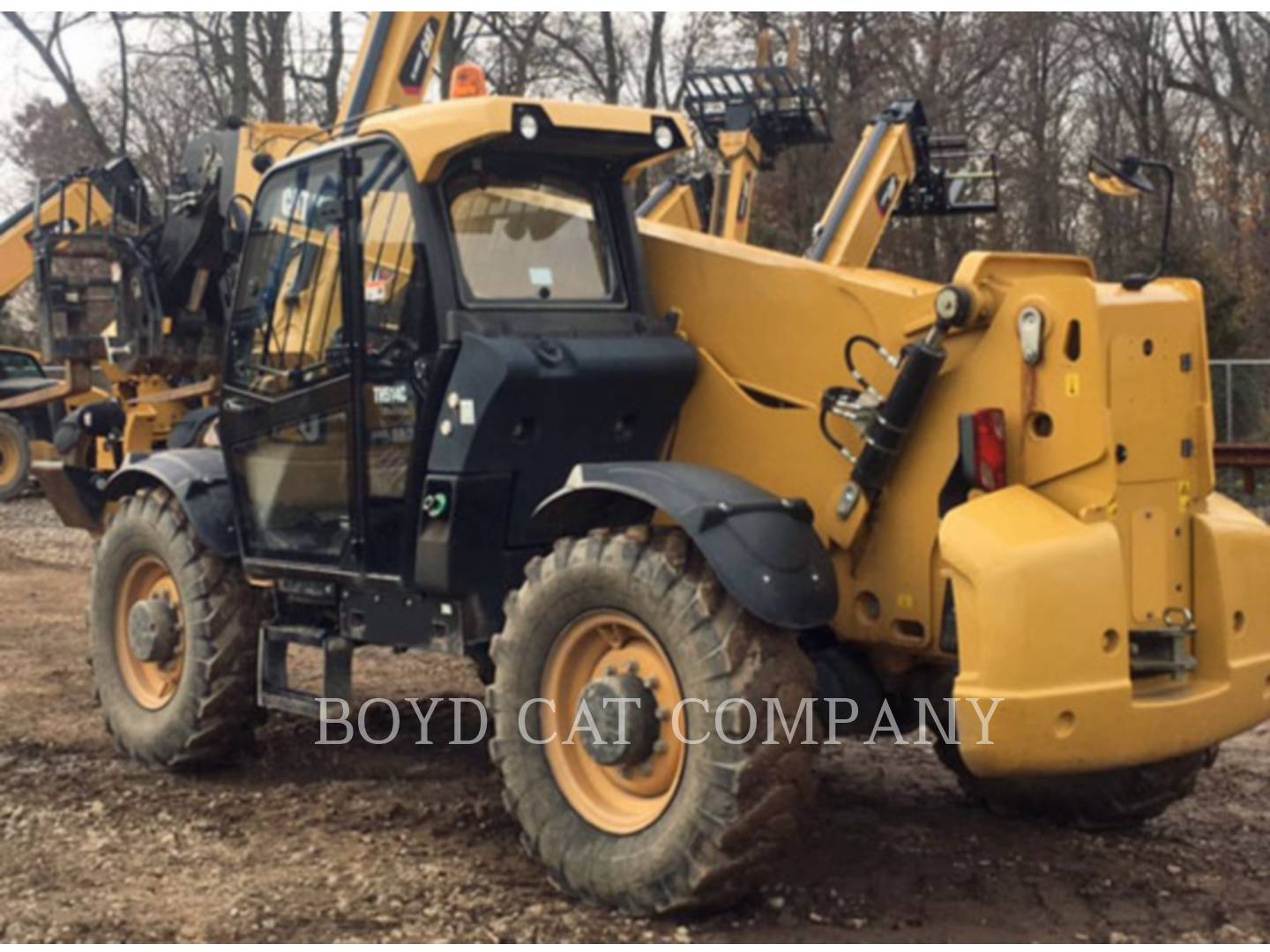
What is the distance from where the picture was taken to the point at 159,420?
1239cm

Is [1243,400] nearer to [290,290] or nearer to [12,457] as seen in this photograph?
[12,457]

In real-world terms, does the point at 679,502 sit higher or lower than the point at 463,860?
higher

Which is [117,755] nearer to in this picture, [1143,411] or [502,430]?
[502,430]

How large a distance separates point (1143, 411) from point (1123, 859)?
5.61 ft

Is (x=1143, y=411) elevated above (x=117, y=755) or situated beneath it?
→ elevated above

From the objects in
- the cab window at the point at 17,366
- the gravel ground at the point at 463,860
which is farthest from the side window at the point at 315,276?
the cab window at the point at 17,366

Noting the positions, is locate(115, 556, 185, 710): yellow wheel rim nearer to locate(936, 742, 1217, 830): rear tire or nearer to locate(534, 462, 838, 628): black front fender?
locate(534, 462, 838, 628): black front fender

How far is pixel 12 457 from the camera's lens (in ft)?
65.0

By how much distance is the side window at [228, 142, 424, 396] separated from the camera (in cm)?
591

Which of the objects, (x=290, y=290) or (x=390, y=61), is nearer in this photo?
(x=290, y=290)

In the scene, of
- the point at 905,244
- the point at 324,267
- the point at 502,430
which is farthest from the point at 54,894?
the point at 905,244

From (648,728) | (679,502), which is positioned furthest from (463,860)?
(679,502)

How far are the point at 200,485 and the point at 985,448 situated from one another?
3.61 metres

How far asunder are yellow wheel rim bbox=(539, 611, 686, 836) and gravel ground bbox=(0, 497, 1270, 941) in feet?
1.07
